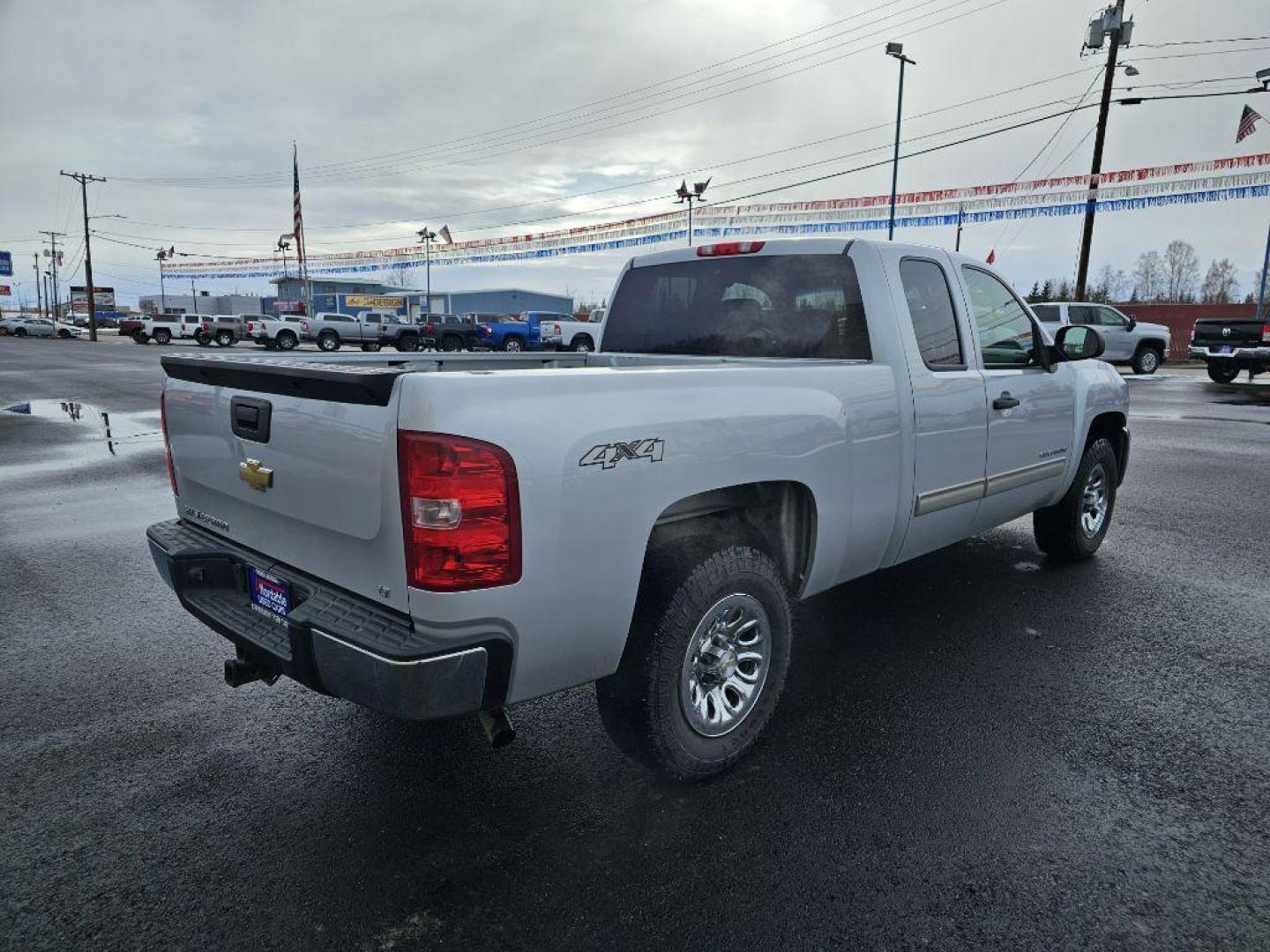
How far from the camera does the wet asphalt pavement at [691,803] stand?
2.21 m

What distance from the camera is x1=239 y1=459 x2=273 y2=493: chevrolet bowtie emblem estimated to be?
2.63m

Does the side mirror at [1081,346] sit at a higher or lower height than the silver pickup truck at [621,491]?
higher

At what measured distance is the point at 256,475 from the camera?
105 inches

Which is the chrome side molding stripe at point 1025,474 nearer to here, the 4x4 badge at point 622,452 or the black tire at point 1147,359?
the 4x4 badge at point 622,452

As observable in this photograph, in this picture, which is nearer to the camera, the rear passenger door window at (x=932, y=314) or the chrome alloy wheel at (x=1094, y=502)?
the rear passenger door window at (x=932, y=314)

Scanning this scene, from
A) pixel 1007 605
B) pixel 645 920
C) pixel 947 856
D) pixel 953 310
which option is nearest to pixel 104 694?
pixel 645 920

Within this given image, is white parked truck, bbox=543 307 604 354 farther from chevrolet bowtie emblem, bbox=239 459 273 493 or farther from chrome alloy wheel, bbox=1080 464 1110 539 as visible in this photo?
chevrolet bowtie emblem, bbox=239 459 273 493

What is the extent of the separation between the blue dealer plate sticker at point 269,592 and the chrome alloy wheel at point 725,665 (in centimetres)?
131

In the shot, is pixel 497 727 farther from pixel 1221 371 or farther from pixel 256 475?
pixel 1221 371

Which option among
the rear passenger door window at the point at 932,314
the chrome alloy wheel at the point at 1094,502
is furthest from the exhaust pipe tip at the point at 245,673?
the chrome alloy wheel at the point at 1094,502

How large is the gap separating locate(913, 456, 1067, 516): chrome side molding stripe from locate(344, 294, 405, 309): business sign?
289 feet

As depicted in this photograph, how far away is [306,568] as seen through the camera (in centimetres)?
256

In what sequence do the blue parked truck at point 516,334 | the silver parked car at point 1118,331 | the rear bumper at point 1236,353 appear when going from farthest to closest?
the blue parked truck at point 516,334
the silver parked car at point 1118,331
the rear bumper at point 1236,353

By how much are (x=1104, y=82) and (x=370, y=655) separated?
3247 centimetres
